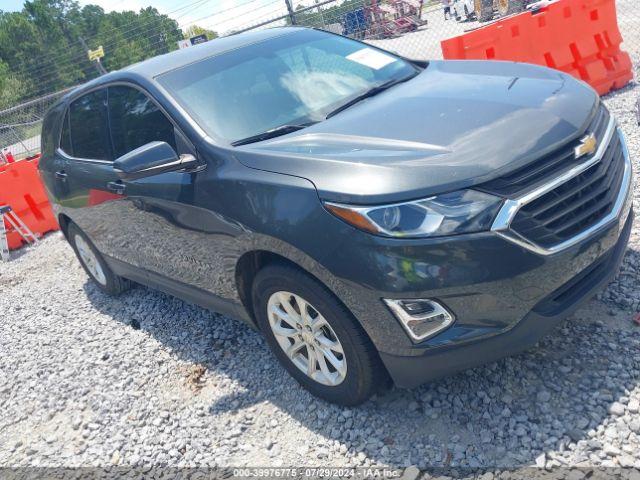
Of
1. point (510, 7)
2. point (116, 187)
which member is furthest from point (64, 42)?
point (116, 187)

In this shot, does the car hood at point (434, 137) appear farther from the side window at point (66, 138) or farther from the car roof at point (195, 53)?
the side window at point (66, 138)

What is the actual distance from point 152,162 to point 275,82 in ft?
3.12

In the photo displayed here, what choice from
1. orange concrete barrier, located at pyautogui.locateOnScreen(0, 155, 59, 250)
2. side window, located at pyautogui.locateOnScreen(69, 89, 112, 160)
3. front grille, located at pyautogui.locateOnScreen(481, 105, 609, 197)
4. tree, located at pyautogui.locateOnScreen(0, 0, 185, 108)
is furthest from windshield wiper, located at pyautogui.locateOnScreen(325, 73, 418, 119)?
tree, located at pyautogui.locateOnScreen(0, 0, 185, 108)

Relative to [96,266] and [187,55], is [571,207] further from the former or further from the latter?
[96,266]

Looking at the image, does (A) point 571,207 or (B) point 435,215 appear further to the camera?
(A) point 571,207

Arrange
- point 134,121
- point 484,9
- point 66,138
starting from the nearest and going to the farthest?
point 134,121 → point 66,138 → point 484,9

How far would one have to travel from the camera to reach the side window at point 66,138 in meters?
4.81

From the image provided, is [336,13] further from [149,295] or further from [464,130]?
[464,130]

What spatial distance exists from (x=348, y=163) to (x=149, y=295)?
10.5 ft

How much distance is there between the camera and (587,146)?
2.61 m

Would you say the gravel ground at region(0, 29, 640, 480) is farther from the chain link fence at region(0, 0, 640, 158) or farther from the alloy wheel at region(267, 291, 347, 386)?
the chain link fence at region(0, 0, 640, 158)

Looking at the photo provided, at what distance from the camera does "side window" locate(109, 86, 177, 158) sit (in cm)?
346

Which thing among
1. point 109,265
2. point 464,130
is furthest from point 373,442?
point 109,265

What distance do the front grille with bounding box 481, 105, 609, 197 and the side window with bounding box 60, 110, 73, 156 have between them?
3.66m
